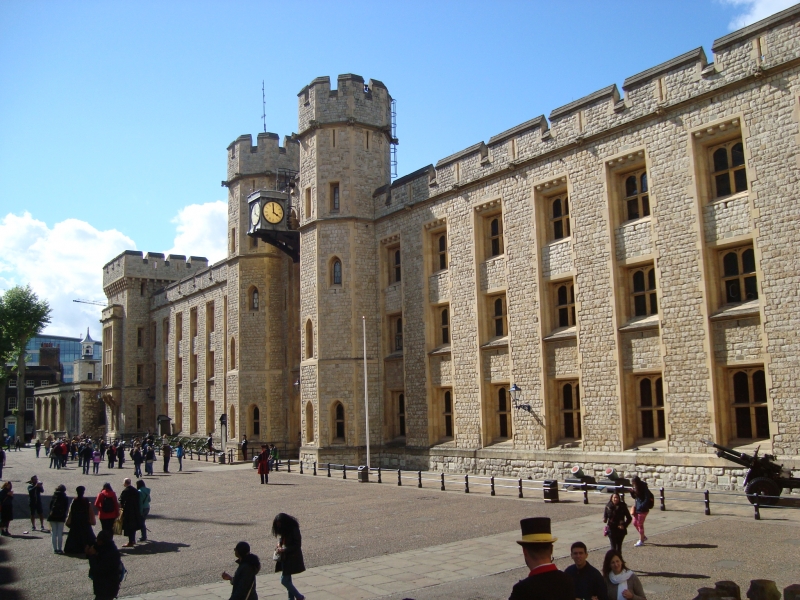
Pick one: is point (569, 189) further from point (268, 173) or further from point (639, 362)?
point (268, 173)

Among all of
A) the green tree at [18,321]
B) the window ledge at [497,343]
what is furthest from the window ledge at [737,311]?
the green tree at [18,321]

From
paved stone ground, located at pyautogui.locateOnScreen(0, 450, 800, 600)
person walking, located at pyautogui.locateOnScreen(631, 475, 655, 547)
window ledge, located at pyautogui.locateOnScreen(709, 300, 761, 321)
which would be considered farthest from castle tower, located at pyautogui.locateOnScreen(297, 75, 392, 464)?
person walking, located at pyautogui.locateOnScreen(631, 475, 655, 547)

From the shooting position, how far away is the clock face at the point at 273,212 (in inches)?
1339

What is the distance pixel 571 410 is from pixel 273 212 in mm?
18457

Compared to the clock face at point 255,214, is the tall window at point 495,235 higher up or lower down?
lower down

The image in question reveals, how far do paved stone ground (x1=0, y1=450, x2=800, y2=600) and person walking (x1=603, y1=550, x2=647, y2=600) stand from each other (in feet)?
9.31

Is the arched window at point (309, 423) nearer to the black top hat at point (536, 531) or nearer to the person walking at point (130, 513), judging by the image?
the person walking at point (130, 513)

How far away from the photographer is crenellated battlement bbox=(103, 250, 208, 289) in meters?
57.4

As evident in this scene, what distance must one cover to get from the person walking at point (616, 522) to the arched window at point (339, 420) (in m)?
19.3

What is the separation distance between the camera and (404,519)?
15.5 metres

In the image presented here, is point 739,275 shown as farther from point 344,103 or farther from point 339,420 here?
point 344,103

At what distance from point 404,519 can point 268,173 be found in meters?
26.3

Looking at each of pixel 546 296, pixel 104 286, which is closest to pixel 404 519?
pixel 546 296

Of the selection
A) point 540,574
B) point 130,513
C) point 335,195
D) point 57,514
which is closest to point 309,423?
point 335,195
